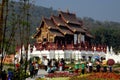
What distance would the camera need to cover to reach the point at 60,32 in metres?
61.3

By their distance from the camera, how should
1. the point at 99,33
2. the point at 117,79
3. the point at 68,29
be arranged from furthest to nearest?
the point at 99,33, the point at 68,29, the point at 117,79

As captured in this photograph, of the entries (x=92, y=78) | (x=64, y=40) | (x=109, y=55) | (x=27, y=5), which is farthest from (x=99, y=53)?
(x=27, y=5)

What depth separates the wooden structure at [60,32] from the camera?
5941 centimetres

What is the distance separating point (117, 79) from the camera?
22844 millimetres

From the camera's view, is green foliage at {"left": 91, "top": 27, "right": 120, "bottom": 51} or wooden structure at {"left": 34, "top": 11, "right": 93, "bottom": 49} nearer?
wooden structure at {"left": 34, "top": 11, "right": 93, "bottom": 49}

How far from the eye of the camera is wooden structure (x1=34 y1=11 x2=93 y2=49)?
59.4 metres

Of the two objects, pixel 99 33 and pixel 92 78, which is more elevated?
pixel 99 33

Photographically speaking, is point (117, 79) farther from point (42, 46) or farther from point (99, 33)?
point (99, 33)

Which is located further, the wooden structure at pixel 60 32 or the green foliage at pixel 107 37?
the green foliage at pixel 107 37

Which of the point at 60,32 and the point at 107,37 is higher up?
the point at 107,37

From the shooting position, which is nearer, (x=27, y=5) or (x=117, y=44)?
Result: (x=27, y=5)

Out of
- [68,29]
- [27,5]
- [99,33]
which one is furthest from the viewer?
[99,33]

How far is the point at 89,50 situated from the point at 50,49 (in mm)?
6059

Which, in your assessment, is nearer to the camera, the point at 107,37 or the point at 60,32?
the point at 60,32
